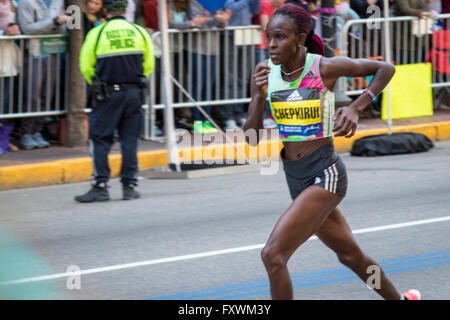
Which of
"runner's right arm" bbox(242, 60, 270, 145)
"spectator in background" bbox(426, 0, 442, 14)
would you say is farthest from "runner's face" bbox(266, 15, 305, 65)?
"spectator in background" bbox(426, 0, 442, 14)

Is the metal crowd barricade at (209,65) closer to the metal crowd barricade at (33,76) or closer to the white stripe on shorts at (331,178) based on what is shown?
the metal crowd barricade at (33,76)

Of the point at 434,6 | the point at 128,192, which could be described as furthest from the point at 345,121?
the point at 434,6

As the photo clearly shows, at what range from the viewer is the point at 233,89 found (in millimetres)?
13039

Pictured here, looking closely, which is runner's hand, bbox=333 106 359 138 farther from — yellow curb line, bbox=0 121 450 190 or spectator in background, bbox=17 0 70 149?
spectator in background, bbox=17 0 70 149

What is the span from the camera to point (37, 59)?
11.6 metres

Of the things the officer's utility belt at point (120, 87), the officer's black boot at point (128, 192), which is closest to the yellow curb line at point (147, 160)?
the officer's black boot at point (128, 192)

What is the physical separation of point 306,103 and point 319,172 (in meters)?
0.40

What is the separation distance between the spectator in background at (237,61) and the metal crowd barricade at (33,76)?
229 centimetres

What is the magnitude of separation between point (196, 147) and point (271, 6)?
2512 mm

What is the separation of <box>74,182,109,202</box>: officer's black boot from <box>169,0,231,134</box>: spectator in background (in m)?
3.05

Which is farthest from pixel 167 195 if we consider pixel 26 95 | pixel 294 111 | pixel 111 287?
pixel 294 111

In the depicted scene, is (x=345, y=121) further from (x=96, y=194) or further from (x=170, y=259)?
(x=96, y=194)

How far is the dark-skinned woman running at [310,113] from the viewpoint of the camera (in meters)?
5.14

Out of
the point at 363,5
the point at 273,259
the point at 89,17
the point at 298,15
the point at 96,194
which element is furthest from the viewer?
the point at 363,5
